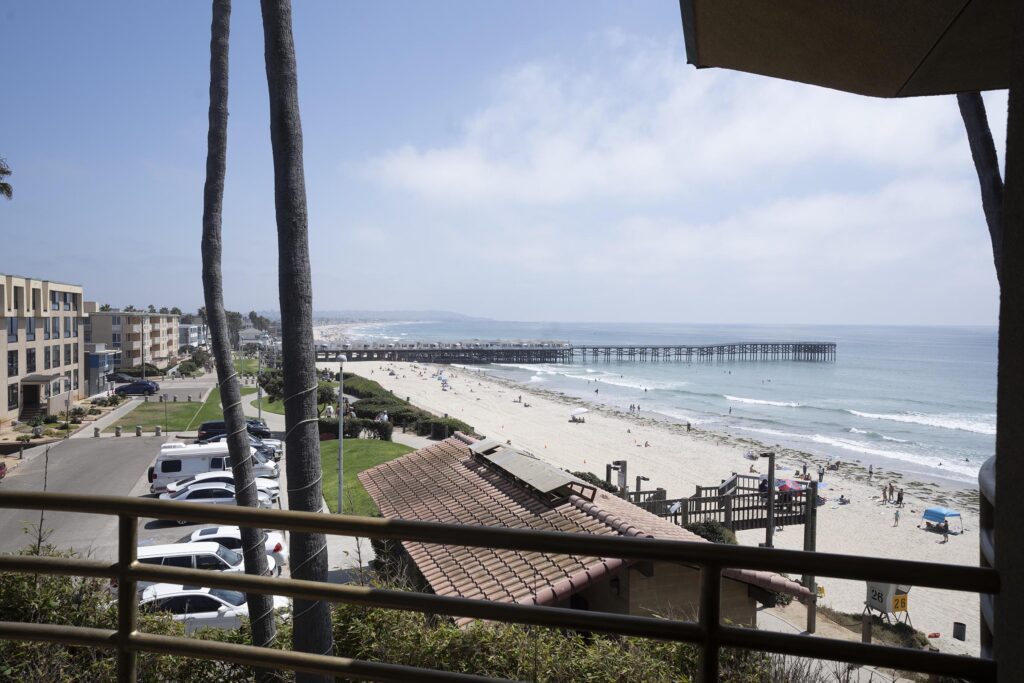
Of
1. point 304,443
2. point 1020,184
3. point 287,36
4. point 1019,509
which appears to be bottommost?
point 304,443

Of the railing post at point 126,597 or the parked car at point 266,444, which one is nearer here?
the railing post at point 126,597

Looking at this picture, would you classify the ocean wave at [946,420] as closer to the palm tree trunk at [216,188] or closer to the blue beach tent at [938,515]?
the blue beach tent at [938,515]

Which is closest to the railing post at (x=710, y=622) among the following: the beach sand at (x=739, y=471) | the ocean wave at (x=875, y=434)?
the beach sand at (x=739, y=471)

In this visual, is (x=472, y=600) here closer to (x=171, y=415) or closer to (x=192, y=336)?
(x=171, y=415)

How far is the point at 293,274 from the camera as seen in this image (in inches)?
165

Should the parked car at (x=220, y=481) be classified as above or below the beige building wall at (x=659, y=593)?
below

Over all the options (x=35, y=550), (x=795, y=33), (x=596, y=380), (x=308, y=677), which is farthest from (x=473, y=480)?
(x=596, y=380)

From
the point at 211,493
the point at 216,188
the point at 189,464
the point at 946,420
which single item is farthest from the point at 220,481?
the point at 946,420

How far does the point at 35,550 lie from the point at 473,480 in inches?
248

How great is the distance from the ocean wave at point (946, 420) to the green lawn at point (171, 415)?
160ft

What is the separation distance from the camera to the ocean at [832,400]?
42250 millimetres

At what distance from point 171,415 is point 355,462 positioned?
19.8m

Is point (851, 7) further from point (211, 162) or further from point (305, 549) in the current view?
point (211, 162)

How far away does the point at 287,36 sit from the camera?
4.34 metres
